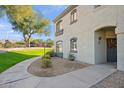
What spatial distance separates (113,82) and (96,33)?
6.23 metres

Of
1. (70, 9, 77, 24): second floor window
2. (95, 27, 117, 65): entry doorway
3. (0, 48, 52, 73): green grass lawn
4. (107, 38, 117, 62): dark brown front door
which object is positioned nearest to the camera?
(95, 27, 117, 65): entry doorway

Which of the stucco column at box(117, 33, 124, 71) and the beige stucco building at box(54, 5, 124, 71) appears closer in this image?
the stucco column at box(117, 33, 124, 71)

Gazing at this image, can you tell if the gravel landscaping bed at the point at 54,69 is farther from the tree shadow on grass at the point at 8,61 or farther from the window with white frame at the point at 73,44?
the window with white frame at the point at 73,44

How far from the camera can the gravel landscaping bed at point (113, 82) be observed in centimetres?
821

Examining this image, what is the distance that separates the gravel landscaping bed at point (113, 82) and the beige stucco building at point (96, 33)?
141 centimetres

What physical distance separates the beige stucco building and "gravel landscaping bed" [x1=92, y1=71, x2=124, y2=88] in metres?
1.41

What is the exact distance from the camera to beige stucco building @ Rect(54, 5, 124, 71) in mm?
11250

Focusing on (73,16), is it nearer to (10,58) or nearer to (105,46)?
(105,46)

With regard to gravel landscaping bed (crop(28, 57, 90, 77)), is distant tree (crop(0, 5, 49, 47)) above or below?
above

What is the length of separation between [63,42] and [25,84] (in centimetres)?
1377

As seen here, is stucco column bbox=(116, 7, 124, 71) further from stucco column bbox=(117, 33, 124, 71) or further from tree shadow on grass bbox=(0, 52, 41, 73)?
tree shadow on grass bbox=(0, 52, 41, 73)

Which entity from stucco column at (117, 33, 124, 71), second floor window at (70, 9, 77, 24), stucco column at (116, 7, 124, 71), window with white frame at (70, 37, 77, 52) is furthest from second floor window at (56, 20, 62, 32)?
stucco column at (117, 33, 124, 71)

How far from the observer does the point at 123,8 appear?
10.7 metres

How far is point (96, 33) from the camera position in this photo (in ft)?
46.8
